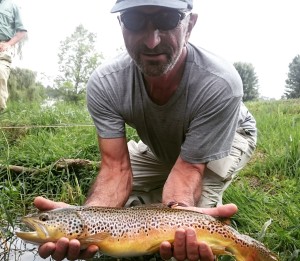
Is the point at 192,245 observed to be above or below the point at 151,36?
below

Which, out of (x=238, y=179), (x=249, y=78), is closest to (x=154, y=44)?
(x=238, y=179)

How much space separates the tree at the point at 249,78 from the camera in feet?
84.0

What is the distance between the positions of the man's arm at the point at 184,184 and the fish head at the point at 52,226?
64 centimetres

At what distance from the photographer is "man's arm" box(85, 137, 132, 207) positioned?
2701mm

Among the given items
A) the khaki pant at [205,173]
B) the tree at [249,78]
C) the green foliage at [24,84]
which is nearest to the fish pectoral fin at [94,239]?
the khaki pant at [205,173]

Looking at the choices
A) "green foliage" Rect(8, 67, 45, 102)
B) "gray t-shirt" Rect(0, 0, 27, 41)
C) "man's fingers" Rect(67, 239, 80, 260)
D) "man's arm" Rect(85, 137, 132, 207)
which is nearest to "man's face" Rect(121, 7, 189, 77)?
"man's arm" Rect(85, 137, 132, 207)

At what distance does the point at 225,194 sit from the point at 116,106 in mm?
1160

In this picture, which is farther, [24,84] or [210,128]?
[24,84]

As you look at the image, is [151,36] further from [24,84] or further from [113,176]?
[24,84]

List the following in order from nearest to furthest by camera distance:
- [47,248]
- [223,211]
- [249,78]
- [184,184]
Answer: [47,248] → [223,211] → [184,184] → [249,78]

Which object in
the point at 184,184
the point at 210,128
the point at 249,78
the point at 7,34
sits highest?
the point at 7,34

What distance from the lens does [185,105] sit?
2.73m

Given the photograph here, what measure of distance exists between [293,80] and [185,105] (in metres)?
21.3

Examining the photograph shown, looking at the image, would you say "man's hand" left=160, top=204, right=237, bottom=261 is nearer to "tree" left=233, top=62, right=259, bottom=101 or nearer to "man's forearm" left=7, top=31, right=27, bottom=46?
"man's forearm" left=7, top=31, right=27, bottom=46
